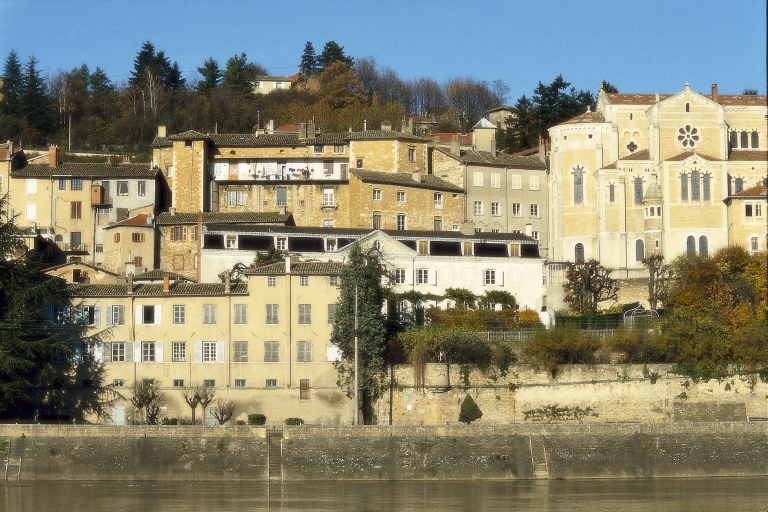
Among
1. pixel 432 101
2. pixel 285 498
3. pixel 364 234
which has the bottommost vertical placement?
pixel 285 498

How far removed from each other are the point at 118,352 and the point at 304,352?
7380mm

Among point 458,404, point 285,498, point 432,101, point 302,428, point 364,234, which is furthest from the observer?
point 432,101

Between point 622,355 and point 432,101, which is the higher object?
point 432,101

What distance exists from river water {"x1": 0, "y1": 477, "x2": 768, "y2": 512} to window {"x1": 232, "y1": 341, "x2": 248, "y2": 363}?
292 inches

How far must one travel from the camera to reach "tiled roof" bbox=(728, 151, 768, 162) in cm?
7581

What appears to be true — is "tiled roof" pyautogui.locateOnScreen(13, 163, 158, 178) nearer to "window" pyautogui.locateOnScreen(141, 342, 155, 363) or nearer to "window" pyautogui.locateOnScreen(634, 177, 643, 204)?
"window" pyautogui.locateOnScreen(141, 342, 155, 363)

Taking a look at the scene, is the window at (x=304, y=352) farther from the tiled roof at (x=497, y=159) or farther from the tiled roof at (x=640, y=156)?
the tiled roof at (x=640, y=156)

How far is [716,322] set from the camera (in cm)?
5850

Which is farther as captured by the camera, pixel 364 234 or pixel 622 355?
pixel 364 234

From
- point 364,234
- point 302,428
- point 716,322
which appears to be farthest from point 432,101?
point 302,428

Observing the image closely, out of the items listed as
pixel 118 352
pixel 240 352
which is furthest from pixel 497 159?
pixel 118 352

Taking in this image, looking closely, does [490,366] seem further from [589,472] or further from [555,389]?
[589,472]

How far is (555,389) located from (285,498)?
45.7ft

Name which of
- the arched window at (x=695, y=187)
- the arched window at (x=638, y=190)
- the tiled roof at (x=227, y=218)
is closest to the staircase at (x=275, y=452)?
the tiled roof at (x=227, y=218)
